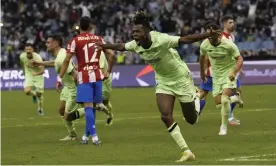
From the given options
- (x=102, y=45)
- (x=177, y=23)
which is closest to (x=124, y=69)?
(x=177, y=23)

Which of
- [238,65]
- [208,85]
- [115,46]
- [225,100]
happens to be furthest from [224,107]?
[115,46]

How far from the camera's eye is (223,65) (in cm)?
1894

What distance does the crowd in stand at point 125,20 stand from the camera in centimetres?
4328

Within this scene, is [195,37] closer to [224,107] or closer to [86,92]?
[86,92]

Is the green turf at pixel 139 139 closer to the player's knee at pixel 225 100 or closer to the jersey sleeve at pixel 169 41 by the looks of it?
the player's knee at pixel 225 100

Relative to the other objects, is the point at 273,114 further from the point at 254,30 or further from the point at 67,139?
the point at 254,30

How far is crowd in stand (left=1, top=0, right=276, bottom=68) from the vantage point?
4328 centimetres

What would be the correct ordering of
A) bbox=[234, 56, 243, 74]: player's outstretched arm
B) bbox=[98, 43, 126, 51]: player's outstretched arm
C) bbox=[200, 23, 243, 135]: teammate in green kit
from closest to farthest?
bbox=[98, 43, 126, 51]: player's outstretched arm → bbox=[234, 56, 243, 74]: player's outstretched arm → bbox=[200, 23, 243, 135]: teammate in green kit

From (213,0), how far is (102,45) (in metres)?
34.0

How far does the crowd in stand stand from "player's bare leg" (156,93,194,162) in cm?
2697

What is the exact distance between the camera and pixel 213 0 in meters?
Result: 47.8

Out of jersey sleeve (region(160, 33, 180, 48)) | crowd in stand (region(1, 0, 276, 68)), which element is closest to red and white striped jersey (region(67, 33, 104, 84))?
jersey sleeve (region(160, 33, 180, 48))

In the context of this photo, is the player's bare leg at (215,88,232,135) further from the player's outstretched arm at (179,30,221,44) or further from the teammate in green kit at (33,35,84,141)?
the player's outstretched arm at (179,30,221,44)

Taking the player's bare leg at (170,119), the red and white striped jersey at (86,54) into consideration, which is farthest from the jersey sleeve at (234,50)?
the player's bare leg at (170,119)
